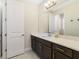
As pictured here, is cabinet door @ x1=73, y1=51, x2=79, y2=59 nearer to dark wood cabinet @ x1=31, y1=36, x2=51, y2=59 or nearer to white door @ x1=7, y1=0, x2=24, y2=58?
dark wood cabinet @ x1=31, y1=36, x2=51, y2=59

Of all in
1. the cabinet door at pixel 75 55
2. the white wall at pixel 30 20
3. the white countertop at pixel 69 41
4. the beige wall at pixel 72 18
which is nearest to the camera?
the cabinet door at pixel 75 55

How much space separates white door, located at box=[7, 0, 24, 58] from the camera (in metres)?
2.76

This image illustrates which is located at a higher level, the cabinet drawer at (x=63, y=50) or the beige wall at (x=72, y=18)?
the beige wall at (x=72, y=18)

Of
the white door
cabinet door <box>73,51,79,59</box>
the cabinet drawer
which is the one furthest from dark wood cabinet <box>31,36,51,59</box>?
the white door

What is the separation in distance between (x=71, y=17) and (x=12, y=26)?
6.93 feet

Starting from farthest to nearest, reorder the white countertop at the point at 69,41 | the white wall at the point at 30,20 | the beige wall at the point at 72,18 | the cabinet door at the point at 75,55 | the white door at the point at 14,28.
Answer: the white wall at the point at 30,20 < the white door at the point at 14,28 < the beige wall at the point at 72,18 < the white countertop at the point at 69,41 < the cabinet door at the point at 75,55

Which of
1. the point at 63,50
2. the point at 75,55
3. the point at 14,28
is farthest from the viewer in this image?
the point at 14,28

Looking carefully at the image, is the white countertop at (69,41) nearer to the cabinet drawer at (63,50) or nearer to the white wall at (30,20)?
the cabinet drawer at (63,50)

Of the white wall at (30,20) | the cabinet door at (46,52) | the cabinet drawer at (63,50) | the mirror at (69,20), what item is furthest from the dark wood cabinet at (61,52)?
the white wall at (30,20)

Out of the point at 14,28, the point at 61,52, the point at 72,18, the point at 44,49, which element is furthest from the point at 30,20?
the point at 61,52

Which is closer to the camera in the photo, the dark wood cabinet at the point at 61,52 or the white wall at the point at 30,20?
the dark wood cabinet at the point at 61,52

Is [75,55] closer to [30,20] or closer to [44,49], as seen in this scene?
[44,49]

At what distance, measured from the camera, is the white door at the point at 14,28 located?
9.06ft

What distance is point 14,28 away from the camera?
9.56ft
